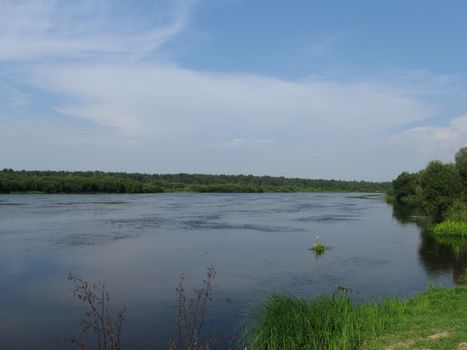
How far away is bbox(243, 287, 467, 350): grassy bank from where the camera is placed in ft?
26.6

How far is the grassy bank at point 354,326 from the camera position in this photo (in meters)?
8.09

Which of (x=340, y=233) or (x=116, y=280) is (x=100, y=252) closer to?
(x=116, y=280)

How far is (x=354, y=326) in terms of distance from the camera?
29.5 feet

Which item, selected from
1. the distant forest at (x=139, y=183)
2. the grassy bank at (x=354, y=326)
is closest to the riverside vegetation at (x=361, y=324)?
the grassy bank at (x=354, y=326)

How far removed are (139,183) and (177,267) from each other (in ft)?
275

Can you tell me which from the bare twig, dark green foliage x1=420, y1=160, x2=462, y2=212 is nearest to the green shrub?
dark green foliage x1=420, y1=160, x2=462, y2=212

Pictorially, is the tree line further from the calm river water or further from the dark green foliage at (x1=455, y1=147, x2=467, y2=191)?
the calm river water

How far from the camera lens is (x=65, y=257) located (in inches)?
838

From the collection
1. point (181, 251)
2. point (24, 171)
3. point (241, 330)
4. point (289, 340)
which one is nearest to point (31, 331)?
point (241, 330)

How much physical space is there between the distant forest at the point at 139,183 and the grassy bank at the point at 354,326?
272 ft

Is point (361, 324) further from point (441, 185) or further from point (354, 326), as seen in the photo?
point (441, 185)

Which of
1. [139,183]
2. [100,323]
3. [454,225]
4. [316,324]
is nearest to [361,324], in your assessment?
[316,324]

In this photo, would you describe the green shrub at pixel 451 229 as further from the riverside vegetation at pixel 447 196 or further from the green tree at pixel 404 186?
the green tree at pixel 404 186

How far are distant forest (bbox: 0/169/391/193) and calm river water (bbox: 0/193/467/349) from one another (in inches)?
2086
